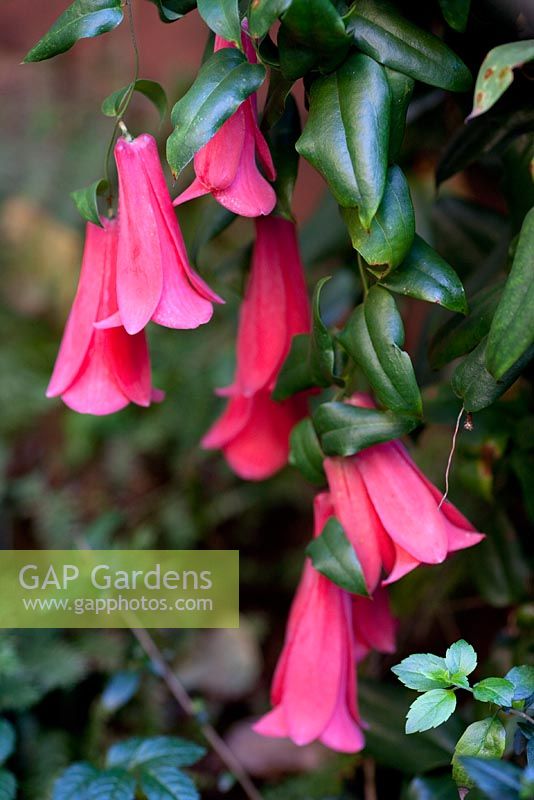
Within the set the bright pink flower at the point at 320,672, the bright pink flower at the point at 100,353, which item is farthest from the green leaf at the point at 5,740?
the bright pink flower at the point at 100,353

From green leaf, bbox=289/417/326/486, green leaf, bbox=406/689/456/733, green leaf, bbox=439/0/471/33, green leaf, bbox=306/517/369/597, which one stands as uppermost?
green leaf, bbox=439/0/471/33

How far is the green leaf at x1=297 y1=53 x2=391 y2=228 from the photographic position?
49 centimetres

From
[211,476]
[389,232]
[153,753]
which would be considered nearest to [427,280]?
[389,232]

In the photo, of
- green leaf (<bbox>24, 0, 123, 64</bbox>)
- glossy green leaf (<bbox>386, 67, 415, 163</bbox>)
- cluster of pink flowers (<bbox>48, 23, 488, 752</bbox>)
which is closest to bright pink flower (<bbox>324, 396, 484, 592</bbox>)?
cluster of pink flowers (<bbox>48, 23, 488, 752</bbox>)

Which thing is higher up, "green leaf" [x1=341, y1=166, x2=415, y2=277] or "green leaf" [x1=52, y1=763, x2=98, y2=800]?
"green leaf" [x1=341, y1=166, x2=415, y2=277]

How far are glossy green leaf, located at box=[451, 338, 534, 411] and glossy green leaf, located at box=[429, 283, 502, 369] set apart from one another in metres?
0.02

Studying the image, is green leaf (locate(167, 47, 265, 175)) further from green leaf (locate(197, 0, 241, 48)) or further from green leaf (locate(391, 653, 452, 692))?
green leaf (locate(391, 653, 452, 692))

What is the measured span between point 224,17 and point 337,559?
377 millimetres

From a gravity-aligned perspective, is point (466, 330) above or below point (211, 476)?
above

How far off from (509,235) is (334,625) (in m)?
0.41

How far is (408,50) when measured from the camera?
0.52 meters

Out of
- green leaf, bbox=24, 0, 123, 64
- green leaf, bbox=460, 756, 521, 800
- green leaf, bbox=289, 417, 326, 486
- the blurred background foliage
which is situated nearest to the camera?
green leaf, bbox=460, 756, 521, 800

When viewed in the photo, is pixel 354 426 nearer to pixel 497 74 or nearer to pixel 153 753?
pixel 497 74

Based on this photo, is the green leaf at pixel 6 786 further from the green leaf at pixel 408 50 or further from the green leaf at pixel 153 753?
the green leaf at pixel 408 50
